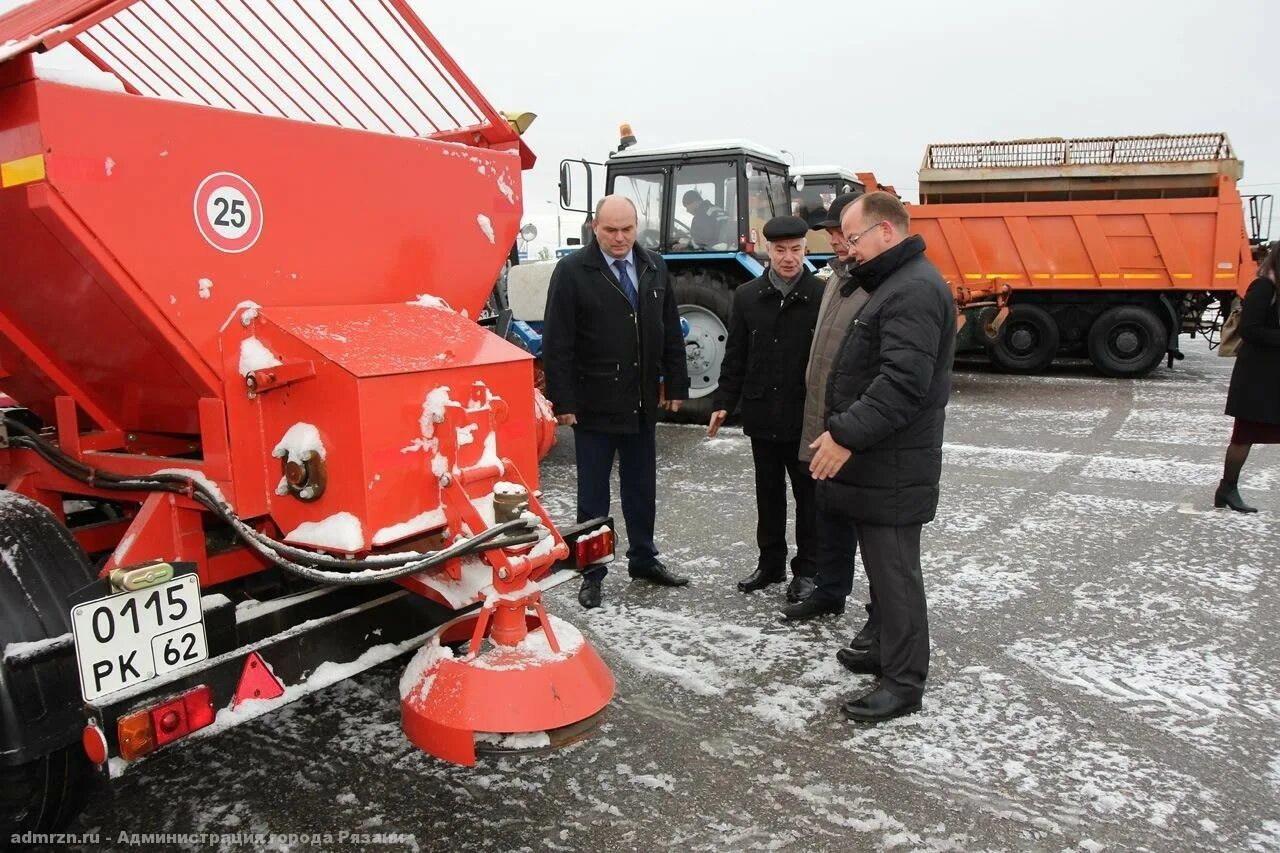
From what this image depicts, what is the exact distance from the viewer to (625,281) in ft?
13.0

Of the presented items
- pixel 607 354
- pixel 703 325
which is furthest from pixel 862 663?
pixel 703 325

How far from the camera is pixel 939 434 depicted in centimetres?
290

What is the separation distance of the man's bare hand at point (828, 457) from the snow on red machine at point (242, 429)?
0.93 metres

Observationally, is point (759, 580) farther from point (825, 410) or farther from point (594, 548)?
point (594, 548)

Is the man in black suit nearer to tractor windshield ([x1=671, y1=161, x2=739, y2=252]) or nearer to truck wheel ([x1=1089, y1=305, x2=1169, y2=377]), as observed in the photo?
tractor windshield ([x1=671, y1=161, x2=739, y2=252])

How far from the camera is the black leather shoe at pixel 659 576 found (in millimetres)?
4180

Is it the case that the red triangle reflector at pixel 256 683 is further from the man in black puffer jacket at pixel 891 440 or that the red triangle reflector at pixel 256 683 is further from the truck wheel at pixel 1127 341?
the truck wheel at pixel 1127 341

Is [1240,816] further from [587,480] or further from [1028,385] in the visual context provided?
[1028,385]

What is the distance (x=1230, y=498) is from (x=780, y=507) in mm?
3223

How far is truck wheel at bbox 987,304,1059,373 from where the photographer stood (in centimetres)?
1221

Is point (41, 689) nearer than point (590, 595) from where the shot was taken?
Yes

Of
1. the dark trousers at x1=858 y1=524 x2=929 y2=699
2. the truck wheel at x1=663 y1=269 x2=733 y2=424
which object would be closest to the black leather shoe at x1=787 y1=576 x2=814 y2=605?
the dark trousers at x1=858 y1=524 x2=929 y2=699

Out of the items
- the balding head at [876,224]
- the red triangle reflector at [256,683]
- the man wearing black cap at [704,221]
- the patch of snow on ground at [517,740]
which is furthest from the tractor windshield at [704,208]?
the red triangle reflector at [256,683]

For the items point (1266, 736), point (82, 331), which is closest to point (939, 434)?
point (1266, 736)
